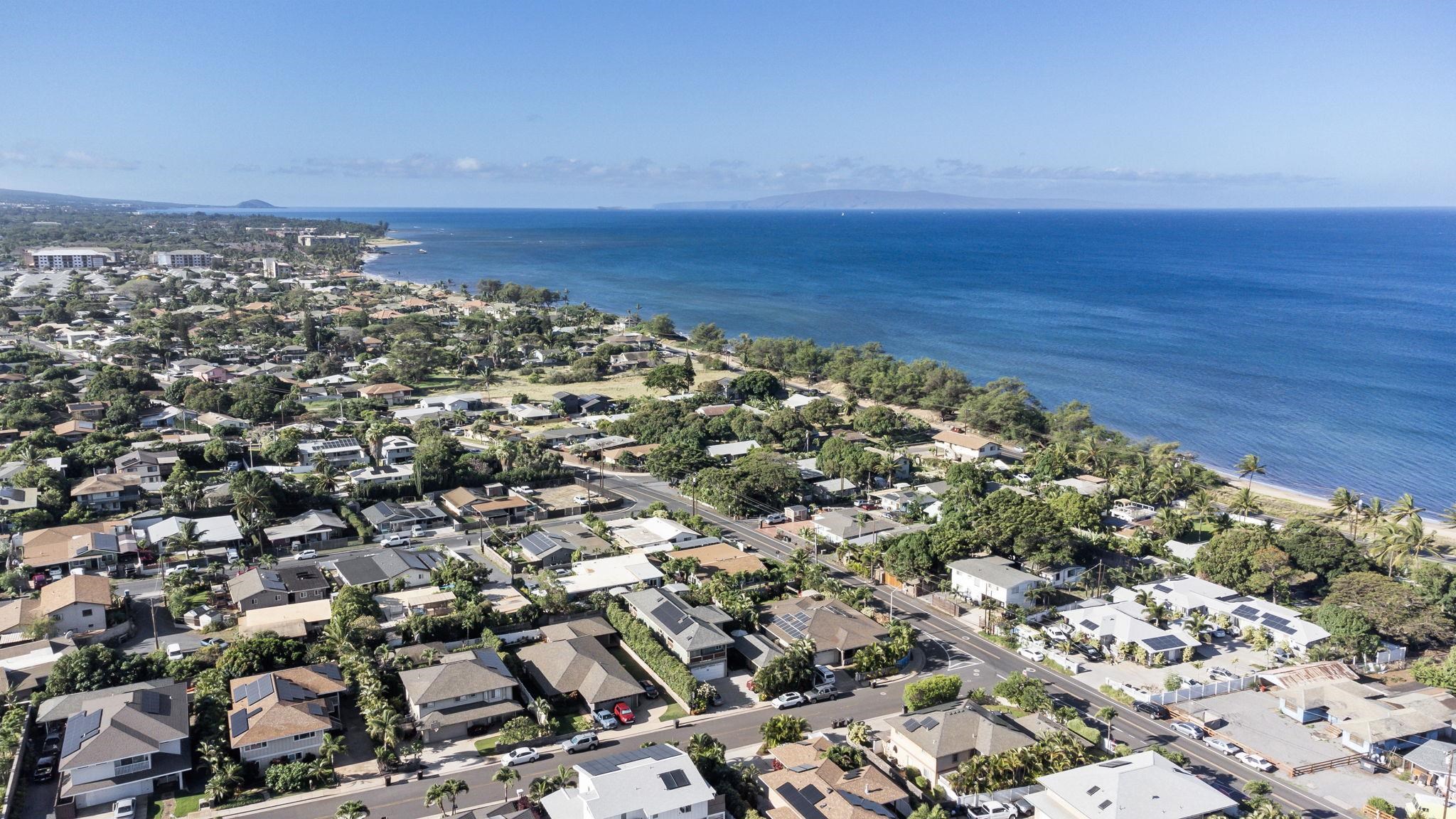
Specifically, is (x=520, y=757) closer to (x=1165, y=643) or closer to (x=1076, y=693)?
(x=1076, y=693)

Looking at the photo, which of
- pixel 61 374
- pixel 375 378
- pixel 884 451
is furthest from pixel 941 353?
pixel 61 374

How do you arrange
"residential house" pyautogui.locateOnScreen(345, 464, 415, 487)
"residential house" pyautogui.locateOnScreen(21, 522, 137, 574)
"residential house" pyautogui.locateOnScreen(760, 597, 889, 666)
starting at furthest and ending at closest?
"residential house" pyautogui.locateOnScreen(345, 464, 415, 487)
"residential house" pyautogui.locateOnScreen(21, 522, 137, 574)
"residential house" pyautogui.locateOnScreen(760, 597, 889, 666)

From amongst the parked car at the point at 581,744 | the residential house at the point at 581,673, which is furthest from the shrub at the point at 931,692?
the parked car at the point at 581,744

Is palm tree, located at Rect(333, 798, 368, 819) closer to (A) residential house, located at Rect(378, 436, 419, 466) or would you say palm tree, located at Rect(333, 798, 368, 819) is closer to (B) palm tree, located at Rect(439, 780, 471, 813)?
(B) palm tree, located at Rect(439, 780, 471, 813)

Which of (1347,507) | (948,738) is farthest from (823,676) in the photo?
(1347,507)

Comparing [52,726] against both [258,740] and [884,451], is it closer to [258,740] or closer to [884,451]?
[258,740]

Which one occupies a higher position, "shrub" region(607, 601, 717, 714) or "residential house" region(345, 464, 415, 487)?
"residential house" region(345, 464, 415, 487)

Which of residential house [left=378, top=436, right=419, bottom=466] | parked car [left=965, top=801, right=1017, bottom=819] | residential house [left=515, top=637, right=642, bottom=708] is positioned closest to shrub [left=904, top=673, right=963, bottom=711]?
parked car [left=965, top=801, right=1017, bottom=819]
